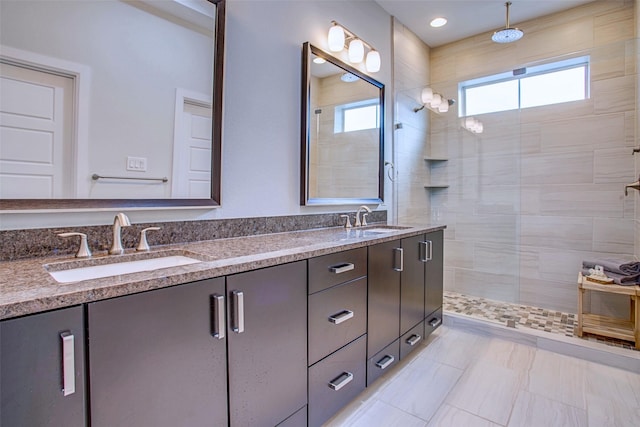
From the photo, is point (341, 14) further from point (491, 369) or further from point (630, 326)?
point (630, 326)

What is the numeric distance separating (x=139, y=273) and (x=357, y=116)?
213cm

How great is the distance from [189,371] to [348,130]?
2.04m

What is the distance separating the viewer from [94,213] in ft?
4.06

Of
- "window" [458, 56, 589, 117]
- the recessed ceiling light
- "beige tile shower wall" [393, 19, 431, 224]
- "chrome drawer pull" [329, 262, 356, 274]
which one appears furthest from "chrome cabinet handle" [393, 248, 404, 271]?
the recessed ceiling light

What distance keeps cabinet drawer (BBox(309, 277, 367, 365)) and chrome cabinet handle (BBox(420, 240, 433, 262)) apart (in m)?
0.71

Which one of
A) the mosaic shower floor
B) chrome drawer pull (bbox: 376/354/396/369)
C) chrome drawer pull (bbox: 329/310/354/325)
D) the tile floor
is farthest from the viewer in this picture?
the mosaic shower floor

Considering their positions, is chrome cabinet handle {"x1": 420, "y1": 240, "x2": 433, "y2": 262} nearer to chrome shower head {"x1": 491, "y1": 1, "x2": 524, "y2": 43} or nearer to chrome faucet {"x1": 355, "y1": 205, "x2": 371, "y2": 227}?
chrome faucet {"x1": 355, "y1": 205, "x2": 371, "y2": 227}

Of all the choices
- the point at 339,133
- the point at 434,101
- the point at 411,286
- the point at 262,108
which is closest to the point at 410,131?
the point at 434,101

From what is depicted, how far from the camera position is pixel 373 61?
2.66 meters

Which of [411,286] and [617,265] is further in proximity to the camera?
[617,265]

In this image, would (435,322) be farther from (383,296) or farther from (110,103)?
(110,103)

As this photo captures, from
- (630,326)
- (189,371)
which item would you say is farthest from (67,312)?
(630,326)

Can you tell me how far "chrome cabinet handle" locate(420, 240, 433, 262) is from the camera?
7.28ft

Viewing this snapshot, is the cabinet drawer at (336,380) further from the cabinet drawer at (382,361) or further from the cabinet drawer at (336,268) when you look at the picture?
the cabinet drawer at (336,268)
